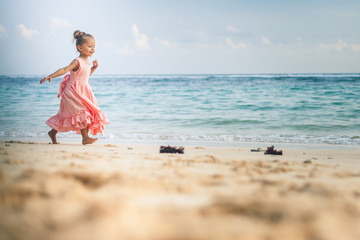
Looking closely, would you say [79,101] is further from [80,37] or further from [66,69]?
[80,37]

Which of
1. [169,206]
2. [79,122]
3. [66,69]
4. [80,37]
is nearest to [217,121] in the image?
[79,122]

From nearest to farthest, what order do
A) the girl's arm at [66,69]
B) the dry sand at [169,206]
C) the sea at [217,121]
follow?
1. the dry sand at [169,206]
2. the girl's arm at [66,69]
3. the sea at [217,121]

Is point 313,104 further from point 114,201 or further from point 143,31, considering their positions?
point 143,31

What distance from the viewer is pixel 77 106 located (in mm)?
4859

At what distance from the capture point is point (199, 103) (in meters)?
12.3

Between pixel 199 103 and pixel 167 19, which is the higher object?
pixel 167 19

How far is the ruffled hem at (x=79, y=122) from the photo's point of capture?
4.84 meters

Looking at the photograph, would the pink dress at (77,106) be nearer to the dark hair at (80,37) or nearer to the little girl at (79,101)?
the little girl at (79,101)

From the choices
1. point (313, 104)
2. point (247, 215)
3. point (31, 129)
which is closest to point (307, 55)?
point (313, 104)

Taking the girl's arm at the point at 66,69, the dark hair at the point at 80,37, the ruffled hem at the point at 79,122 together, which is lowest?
the ruffled hem at the point at 79,122

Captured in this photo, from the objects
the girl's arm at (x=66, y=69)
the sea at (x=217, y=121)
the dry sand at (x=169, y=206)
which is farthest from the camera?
the sea at (x=217, y=121)

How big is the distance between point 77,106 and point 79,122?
9.5 inches

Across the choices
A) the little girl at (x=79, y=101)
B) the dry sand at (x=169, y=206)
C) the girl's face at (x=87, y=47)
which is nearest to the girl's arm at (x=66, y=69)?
the little girl at (x=79, y=101)

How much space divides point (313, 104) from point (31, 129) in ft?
29.6
